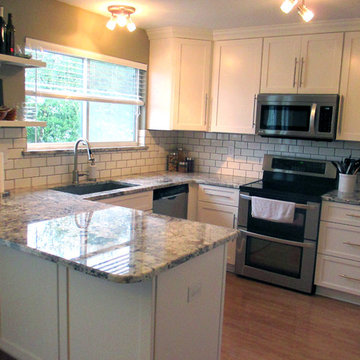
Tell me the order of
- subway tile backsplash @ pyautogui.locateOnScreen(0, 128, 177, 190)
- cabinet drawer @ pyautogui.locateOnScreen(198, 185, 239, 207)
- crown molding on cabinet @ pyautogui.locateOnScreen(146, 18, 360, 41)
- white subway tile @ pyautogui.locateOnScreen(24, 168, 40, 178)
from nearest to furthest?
subway tile backsplash @ pyautogui.locateOnScreen(0, 128, 177, 190)
white subway tile @ pyautogui.locateOnScreen(24, 168, 40, 178)
crown molding on cabinet @ pyautogui.locateOnScreen(146, 18, 360, 41)
cabinet drawer @ pyautogui.locateOnScreen(198, 185, 239, 207)

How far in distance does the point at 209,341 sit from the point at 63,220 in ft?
3.21

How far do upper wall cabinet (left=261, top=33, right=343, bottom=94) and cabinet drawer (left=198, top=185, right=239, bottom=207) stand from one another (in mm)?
1021

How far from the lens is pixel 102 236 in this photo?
6.09 feet

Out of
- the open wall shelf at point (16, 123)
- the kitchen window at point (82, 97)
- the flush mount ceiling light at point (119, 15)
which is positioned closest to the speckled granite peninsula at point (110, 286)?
the open wall shelf at point (16, 123)

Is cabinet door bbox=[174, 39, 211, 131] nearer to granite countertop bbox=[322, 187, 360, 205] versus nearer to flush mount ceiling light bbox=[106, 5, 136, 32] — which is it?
flush mount ceiling light bbox=[106, 5, 136, 32]

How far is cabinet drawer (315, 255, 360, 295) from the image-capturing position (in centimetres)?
325

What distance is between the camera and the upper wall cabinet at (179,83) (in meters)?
4.00

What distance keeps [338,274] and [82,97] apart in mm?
2641

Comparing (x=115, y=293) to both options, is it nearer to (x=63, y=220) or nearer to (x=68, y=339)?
(x=68, y=339)

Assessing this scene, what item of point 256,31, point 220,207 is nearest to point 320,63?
point 256,31

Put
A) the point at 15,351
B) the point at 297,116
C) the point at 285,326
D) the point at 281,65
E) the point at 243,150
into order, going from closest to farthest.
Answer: the point at 15,351, the point at 285,326, the point at 297,116, the point at 281,65, the point at 243,150

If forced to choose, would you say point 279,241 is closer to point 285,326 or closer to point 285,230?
point 285,230

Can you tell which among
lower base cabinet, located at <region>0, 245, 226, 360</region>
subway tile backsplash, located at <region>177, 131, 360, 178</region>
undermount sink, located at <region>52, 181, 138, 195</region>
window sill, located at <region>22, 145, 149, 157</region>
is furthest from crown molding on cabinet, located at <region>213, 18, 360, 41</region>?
lower base cabinet, located at <region>0, 245, 226, 360</region>

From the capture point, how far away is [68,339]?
5.76 feet
